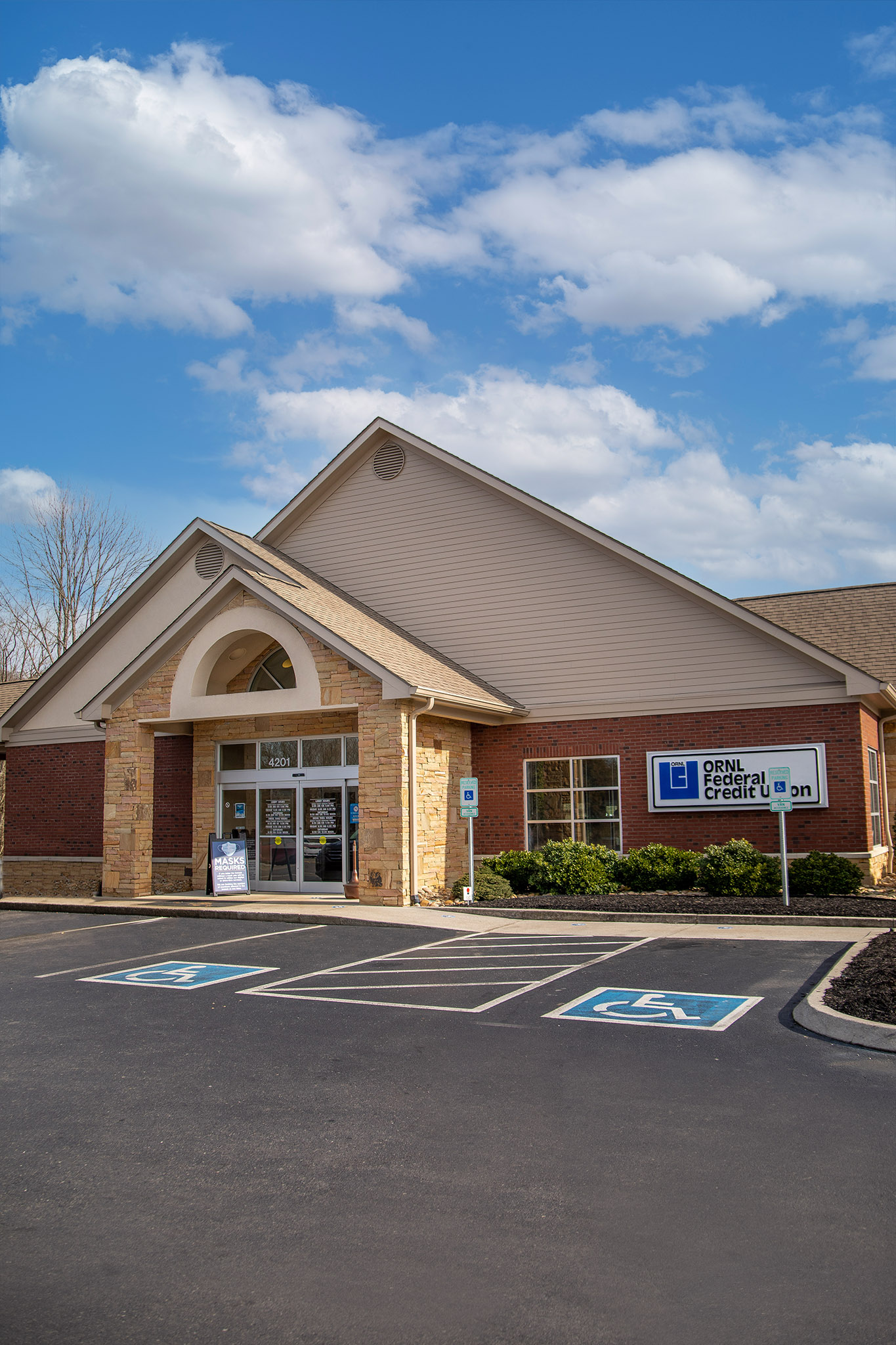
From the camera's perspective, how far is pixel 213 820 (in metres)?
21.0

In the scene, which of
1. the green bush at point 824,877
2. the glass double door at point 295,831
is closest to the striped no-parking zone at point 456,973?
the green bush at point 824,877

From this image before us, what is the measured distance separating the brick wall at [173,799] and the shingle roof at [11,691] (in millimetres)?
9558

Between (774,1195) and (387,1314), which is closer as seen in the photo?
(387,1314)

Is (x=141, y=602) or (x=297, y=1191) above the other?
(x=141, y=602)

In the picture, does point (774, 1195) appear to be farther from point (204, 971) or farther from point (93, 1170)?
point (204, 971)

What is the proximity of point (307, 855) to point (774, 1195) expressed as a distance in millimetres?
15882

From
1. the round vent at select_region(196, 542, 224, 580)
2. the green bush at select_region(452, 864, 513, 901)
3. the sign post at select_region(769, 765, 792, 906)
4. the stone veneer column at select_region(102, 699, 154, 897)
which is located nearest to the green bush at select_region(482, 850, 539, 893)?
the green bush at select_region(452, 864, 513, 901)

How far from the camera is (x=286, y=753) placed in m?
20.5

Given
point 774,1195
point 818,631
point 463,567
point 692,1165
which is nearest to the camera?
point 774,1195

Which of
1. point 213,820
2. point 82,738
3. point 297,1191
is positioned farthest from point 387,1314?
point 82,738

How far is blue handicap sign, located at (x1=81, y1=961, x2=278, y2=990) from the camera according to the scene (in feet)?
35.9

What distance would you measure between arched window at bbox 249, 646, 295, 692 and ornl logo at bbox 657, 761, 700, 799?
7.43 meters

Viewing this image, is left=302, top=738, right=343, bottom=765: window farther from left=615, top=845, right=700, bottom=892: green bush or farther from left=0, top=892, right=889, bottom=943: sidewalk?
left=615, top=845, right=700, bottom=892: green bush

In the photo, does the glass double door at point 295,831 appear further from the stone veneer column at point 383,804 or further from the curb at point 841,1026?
the curb at point 841,1026
